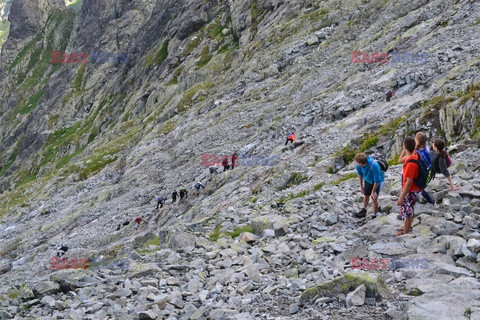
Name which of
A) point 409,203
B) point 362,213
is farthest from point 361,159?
point 409,203

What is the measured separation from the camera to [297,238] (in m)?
13.3

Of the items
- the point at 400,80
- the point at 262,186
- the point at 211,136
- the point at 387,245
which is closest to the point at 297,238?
the point at 387,245

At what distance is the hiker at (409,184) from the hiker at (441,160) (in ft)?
6.38

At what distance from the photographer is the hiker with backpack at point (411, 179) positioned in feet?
35.5

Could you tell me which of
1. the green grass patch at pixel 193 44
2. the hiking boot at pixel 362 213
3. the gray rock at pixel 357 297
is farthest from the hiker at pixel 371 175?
the green grass patch at pixel 193 44

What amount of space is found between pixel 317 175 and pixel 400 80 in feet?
45.9

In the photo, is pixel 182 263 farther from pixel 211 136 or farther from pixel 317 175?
A: pixel 211 136

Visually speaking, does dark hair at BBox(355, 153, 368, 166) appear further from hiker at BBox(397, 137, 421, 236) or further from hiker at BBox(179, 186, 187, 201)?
hiker at BBox(179, 186, 187, 201)

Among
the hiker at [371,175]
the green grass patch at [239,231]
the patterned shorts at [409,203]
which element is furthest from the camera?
the green grass patch at [239,231]

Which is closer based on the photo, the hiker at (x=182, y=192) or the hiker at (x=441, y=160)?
the hiker at (x=441, y=160)

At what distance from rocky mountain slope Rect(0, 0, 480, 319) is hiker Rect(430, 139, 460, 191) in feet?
2.02

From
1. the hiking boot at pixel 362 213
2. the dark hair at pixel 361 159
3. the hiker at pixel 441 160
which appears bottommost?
the hiking boot at pixel 362 213

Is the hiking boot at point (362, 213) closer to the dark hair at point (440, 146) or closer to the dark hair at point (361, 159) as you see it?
the dark hair at point (361, 159)

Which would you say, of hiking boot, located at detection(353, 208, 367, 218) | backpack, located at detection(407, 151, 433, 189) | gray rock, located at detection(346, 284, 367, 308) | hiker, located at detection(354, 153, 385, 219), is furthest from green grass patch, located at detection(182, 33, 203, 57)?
gray rock, located at detection(346, 284, 367, 308)
